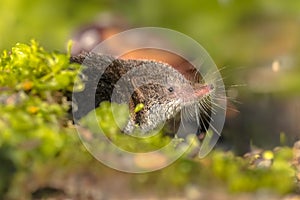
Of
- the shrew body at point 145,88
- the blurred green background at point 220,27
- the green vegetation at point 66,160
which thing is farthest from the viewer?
the blurred green background at point 220,27

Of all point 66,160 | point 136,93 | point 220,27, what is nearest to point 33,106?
point 66,160

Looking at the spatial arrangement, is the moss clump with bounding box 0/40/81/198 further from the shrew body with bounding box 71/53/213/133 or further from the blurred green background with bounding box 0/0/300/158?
the blurred green background with bounding box 0/0/300/158

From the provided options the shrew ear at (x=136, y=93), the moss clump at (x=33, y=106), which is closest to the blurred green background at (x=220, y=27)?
the shrew ear at (x=136, y=93)

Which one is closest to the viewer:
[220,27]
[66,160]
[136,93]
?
[66,160]

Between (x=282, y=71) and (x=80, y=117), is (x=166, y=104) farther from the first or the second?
(x=282, y=71)

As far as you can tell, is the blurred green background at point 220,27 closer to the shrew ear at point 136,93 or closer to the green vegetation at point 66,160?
the shrew ear at point 136,93

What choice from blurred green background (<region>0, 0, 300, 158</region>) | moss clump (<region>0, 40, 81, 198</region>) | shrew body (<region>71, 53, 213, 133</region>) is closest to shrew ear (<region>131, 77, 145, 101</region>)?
shrew body (<region>71, 53, 213, 133</region>)

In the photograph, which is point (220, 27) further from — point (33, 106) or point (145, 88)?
point (33, 106)
